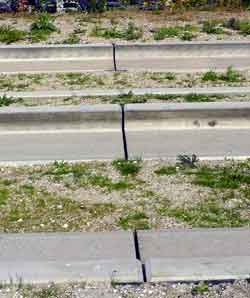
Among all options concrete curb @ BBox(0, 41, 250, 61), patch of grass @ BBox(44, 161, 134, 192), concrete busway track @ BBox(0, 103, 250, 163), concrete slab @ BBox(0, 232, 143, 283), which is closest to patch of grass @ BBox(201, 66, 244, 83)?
concrete curb @ BBox(0, 41, 250, 61)

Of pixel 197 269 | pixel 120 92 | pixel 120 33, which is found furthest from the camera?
pixel 120 33

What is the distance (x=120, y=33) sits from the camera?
36.7 ft

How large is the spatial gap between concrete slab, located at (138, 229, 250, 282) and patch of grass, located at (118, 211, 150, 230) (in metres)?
0.19

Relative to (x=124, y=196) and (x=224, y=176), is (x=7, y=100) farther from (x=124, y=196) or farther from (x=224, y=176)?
(x=224, y=176)

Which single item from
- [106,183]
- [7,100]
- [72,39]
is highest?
[72,39]

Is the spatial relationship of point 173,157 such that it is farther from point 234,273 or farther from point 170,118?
point 234,273

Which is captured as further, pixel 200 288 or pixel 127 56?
pixel 127 56

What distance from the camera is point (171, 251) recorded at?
456 centimetres

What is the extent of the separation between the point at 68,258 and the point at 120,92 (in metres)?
4.21

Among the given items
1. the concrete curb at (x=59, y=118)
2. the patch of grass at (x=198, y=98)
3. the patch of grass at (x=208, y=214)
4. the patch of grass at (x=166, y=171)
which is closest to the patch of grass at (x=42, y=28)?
the patch of grass at (x=198, y=98)

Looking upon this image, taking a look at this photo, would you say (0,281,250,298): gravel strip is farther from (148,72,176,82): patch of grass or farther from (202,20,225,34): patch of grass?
Result: (202,20,225,34): patch of grass

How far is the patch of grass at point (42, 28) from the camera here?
11.1 meters

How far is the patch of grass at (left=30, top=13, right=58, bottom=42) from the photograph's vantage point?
11142 mm

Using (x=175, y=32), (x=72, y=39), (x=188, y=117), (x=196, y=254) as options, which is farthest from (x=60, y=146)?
(x=175, y=32)
